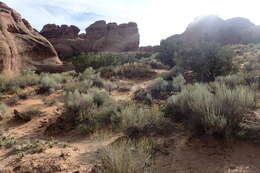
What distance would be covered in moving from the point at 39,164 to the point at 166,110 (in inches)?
135

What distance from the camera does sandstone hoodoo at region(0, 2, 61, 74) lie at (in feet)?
59.2

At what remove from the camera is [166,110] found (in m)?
6.09

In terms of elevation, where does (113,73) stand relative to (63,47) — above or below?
below

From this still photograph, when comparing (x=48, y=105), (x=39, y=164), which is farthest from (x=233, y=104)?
(x=48, y=105)

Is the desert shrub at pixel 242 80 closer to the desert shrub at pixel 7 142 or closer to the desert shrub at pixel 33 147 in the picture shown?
the desert shrub at pixel 33 147

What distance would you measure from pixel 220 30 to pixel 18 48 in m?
48.8

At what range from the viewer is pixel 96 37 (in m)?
55.2

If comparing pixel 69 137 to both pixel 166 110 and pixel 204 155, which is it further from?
pixel 204 155

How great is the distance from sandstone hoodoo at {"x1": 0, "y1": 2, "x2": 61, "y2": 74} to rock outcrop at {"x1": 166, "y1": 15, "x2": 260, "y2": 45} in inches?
1366

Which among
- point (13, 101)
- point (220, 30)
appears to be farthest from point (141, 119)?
point (220, 30)

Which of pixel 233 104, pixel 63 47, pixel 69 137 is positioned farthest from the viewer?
pixel 63 47

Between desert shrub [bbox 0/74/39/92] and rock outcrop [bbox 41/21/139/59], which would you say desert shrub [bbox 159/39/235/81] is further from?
rock outcrop [bbox 41/21/139/59]

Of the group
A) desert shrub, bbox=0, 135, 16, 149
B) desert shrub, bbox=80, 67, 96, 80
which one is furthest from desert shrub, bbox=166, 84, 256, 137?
desert shrub, bbox=80, 67, 96, 80

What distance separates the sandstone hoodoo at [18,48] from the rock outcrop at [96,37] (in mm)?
21930
